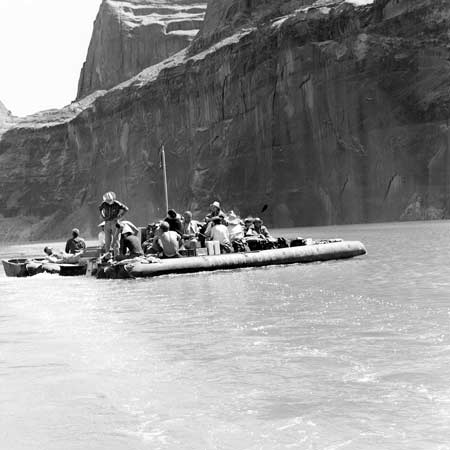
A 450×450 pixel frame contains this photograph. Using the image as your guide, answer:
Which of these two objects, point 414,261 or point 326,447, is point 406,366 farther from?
point 414,261

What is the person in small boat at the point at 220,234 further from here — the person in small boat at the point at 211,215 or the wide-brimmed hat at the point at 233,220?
the wide-brimmed hat at the point at 233,220

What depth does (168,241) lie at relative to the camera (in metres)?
20.7

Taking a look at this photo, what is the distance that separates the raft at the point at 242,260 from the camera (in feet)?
64.7

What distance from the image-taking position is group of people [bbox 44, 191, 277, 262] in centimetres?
2080

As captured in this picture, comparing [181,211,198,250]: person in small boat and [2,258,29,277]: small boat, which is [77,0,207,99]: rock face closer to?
[2,258,29,277]: small boat

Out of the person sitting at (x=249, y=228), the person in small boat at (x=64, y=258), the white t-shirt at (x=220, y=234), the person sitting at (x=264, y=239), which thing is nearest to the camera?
the white t-shirt at (x=220, y=234)

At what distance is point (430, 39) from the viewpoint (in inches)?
2891

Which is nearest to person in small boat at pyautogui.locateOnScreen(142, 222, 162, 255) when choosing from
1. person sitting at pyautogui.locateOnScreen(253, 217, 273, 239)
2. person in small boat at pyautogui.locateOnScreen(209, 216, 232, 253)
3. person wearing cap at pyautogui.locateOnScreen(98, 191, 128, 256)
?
person wearing cap at pyautogui.locateOnScreen(98, 191, 128, 256)

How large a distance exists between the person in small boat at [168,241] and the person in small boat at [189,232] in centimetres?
72

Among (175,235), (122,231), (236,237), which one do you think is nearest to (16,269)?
(122,231)

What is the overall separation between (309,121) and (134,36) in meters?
80.7

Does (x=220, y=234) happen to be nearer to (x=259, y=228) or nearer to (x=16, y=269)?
(x=259, y=228)

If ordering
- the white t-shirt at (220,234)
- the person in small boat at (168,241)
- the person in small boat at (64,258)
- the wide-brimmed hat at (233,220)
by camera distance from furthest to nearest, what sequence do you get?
the person in small boat at (64,258) → the wide-brimmed hat at (233,220) → the white t-shirt at (220,234) → the person in small boat at (168,241)

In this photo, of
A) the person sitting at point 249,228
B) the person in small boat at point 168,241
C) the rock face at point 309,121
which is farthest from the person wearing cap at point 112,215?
the rock face at point 309,121
